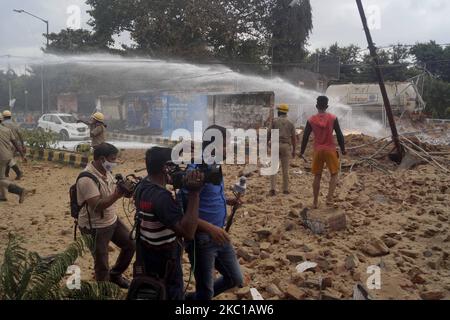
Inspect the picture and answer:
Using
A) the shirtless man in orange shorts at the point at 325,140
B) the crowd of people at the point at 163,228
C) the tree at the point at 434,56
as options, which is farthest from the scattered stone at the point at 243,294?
the tree at the point at 434,56

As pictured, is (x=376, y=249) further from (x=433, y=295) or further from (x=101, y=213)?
(x=101, y=213)

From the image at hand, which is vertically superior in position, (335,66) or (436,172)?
(335,66)

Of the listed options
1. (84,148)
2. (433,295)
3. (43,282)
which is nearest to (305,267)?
(433,295)

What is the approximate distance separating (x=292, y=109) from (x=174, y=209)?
73.7 ft

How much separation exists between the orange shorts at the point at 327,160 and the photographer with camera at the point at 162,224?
11.8 feet

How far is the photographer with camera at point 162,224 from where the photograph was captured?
9.01 feet

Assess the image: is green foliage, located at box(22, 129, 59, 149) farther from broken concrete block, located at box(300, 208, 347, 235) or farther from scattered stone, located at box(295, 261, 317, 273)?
scattered stone, located at box(295, 261, 317, 273)

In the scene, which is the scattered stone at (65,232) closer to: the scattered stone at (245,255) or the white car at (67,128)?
the scattered stone at (245,255)

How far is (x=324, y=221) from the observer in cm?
546

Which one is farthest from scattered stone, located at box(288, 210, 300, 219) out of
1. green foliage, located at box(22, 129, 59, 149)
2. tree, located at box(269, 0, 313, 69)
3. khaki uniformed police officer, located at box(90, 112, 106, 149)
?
tree, located at box(269, 0, 313, 69)

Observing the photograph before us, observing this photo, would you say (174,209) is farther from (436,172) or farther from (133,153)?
(133,153)

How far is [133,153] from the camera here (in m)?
13.1

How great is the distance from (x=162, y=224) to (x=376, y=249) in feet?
9.47
